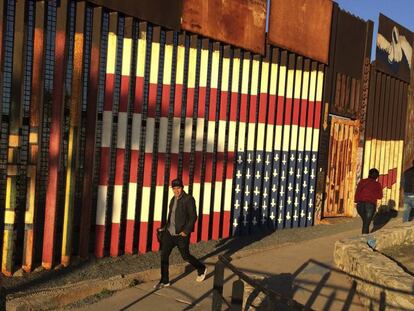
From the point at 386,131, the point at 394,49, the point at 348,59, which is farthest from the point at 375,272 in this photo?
the point at 394,49

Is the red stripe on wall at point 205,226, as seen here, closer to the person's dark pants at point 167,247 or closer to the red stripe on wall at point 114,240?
the red stripe on wall at point 114,240

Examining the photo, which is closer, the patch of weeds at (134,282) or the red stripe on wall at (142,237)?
the patch of weeds at (134,282)

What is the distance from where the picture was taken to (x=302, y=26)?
11.5 meters

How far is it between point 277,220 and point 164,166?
3.76m

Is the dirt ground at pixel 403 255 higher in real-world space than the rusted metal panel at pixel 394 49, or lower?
lower

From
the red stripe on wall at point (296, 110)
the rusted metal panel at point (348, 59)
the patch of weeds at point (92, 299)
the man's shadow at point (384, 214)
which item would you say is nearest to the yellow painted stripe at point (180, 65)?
the red stripe on wall at point (296, 110)

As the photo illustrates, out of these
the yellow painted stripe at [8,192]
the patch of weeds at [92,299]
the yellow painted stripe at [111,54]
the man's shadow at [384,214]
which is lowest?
the patch of weeds at [92,299]

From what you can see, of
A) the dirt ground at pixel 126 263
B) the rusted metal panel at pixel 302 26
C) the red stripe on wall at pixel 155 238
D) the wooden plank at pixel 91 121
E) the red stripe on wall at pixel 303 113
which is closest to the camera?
the dirt ground at pixel 126 263

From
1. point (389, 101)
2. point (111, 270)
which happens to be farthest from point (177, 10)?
point (389, 101)

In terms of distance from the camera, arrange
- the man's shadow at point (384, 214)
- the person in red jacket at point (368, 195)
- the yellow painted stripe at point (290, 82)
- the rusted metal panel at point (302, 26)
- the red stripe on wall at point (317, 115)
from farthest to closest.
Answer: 1. the man's shadow at point (384, 214)
2. the red stripe on wall at point (317, 115)
3. the yellow painted stripe at point (290, 82)
4. the rusted metal panel at point (302, 26)
5. the person in red jacket at point (368, 195)

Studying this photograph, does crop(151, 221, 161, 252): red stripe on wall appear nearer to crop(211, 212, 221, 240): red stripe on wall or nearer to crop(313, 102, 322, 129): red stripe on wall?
crop(211, 212, 221, 240): red stripe on wall

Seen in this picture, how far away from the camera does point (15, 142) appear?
678cm

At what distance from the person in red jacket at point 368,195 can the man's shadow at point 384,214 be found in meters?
3.34

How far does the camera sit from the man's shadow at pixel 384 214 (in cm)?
1386
